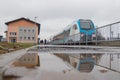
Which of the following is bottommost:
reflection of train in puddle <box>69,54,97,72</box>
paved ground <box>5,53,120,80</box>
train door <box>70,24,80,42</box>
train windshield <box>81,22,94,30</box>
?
paved ground <box>5,53,120,80</box>

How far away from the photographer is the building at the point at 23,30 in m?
80.3

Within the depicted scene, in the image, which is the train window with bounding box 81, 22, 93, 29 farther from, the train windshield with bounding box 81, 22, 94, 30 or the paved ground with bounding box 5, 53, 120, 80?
the paved ground with bounding box 5, 53, 120, 80

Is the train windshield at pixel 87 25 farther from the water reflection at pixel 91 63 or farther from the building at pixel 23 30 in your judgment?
the building at pixel 23 30

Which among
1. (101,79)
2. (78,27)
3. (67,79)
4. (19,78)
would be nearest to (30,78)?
(19,78)

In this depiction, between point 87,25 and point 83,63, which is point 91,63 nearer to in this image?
point 83,63

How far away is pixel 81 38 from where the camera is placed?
90.0ft

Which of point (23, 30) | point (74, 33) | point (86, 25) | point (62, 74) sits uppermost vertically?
point (23, 30)

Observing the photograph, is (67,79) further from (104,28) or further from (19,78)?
(104,28)

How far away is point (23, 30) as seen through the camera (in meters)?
81.8

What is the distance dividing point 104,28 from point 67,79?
15.5 metres

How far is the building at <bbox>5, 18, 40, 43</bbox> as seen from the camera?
3162 inches

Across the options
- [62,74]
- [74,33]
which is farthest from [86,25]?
[62,74]

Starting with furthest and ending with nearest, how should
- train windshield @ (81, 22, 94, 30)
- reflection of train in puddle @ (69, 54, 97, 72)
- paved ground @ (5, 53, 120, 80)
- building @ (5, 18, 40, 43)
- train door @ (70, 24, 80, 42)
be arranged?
Result: building @ (5, 18, 40, 43) < train windshield @ (81, 22, 94, 30) < train door @ (70, 24, 80, 42) < reflection of train in puddle @ (69, 54, 97, 72) < paved ground @ (5, 53, 120, 80)

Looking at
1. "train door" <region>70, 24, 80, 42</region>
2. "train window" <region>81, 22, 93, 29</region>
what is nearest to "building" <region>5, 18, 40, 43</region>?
"train door" <region>70, 24, 80, 42</region>
